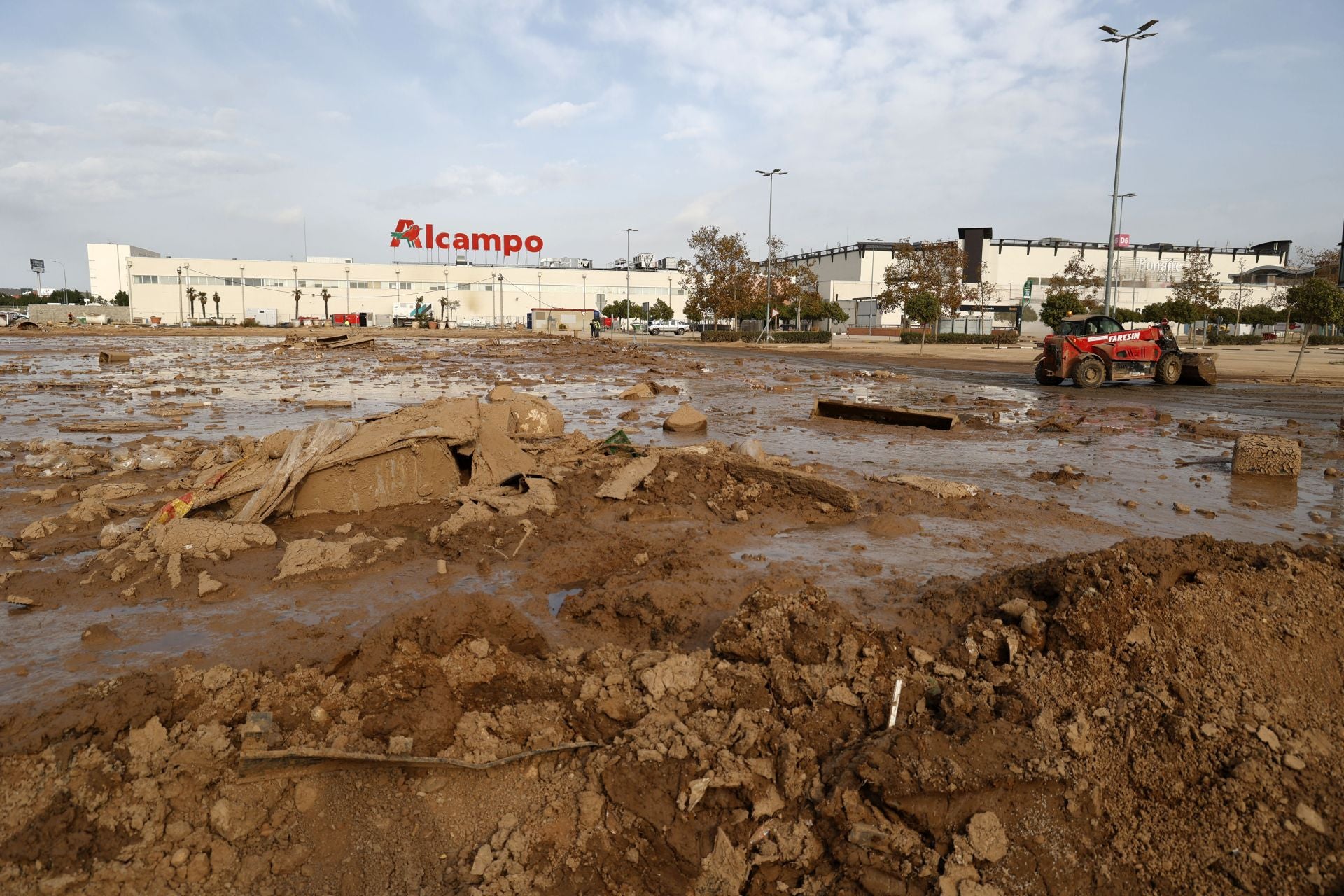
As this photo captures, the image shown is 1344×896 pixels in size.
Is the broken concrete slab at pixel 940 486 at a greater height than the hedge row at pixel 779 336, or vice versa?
the hedge row at pixel 779 336

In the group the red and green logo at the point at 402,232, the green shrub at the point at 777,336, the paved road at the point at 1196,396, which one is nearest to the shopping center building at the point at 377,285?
the red and green logo at the point at 402,232

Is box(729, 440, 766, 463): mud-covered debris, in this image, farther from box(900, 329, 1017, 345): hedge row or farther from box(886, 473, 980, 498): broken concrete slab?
box(900, 329, 1017, 345): hedge row

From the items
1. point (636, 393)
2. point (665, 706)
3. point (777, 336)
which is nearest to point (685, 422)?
point (636, 393)

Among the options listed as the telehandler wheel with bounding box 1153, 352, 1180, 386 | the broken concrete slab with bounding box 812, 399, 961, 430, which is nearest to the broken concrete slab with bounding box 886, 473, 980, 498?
the broken concrete slab with bounding box 812, 399, 961, 430

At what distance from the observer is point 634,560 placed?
6.16 m

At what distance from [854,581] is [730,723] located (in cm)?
243

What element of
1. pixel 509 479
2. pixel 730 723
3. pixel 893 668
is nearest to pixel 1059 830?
pixel 893 668

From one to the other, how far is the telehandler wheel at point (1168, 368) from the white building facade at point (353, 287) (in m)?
71.4

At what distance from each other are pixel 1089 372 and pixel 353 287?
95.0 metres

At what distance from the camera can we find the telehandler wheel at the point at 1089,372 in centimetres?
2147

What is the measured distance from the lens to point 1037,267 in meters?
87.2

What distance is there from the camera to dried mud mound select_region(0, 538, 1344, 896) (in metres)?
2.84

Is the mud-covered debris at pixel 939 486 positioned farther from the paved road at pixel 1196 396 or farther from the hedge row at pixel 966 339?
the hedge row at pixel 966 339

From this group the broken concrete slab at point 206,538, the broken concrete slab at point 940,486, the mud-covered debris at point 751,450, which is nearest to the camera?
the broken concrete slab at point 206,538
